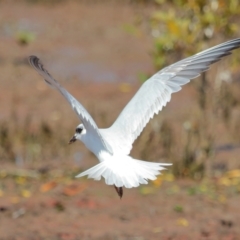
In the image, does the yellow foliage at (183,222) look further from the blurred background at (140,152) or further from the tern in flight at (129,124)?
the tern in flight at (129,124)

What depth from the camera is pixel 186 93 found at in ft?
49.0

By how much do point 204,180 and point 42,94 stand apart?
18.9ft

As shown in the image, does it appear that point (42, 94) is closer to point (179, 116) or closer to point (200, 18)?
point (179, 116)

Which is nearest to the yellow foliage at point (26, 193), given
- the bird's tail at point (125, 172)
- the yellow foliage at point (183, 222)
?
the yellow foliage at point (183, 222)

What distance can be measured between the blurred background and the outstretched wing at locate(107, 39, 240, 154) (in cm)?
124

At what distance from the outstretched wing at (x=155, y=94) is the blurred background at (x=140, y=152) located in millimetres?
1241

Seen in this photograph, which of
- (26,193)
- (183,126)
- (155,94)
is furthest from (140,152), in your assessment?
(155,94)

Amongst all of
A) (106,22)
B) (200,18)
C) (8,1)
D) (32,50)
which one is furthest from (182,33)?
(8,1)

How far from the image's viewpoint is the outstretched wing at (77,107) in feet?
19.7

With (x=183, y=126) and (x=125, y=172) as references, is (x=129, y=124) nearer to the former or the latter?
(x=125, y=172)

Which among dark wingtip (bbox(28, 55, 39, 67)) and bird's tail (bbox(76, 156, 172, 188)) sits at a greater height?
dark wingtip (bbox(28, 55, 39, 67))

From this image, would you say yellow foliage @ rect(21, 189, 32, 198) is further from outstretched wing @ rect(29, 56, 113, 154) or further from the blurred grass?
outstretched wing @ rect(29, 56, 113, 154)

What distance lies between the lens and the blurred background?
809cm

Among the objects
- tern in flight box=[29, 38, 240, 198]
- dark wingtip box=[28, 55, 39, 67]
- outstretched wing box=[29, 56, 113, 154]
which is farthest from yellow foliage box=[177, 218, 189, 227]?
dark wingtip box=[28, 55, 39, 67]
